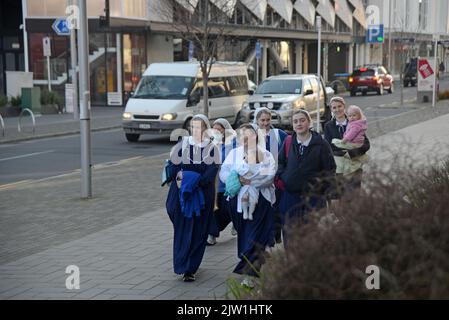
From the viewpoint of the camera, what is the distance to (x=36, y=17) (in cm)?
3684

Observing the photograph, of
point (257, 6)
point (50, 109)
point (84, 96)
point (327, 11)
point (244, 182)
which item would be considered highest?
point (327, 11)

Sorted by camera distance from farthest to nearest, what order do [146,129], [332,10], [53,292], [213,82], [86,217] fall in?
1. [332,10]
2. [213,82]
3. [146,129]
4. [86,217]
5. [53,292]

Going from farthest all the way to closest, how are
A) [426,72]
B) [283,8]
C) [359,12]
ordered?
[359,12] → [283,8] → [426,72]

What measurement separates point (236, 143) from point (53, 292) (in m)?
2.50

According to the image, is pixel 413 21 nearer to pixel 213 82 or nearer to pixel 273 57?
pixel 273 57

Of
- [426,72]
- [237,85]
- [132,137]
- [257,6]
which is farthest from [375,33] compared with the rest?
[132,137]

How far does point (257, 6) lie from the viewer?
4806cm

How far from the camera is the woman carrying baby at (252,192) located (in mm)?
6633

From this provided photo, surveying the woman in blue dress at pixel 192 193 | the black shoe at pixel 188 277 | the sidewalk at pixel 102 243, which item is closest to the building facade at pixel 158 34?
the sidewalk at pixel 102 243

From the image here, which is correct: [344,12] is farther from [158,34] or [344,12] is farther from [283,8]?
[158,34]

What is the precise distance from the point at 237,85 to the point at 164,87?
3.48 metres

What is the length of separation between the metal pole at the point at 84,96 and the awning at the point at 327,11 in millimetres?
52902

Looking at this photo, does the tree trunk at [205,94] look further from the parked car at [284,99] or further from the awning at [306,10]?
the awning at [306,10]
